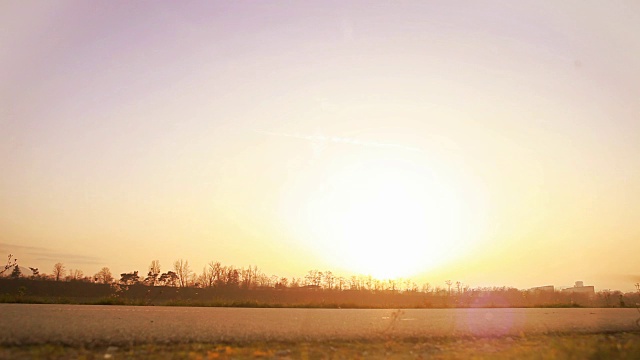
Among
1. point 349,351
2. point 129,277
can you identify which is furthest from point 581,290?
point 349,351

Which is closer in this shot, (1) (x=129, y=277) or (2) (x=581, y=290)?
(1) (x=129, y=277)

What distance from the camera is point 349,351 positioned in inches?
275

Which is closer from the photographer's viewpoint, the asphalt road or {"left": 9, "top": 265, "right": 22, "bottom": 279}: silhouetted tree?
the asphalt road

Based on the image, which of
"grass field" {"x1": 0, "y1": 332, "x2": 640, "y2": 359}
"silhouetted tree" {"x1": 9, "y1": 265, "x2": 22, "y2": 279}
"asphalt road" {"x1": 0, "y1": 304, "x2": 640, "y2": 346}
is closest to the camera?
"grass field" {"x1": 0, "y1": 332, "x2": 640, "y2": 359}

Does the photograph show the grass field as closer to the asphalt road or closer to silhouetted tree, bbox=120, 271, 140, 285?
the asphalt road

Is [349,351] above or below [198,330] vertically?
below

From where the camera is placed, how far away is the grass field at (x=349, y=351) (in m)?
5.61

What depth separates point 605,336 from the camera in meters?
10.9

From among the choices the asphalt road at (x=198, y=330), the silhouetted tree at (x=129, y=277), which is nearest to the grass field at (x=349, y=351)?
the asphalt road at (x=198, y=330)

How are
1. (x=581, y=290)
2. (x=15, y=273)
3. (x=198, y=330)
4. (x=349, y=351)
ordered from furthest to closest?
(x=581, y=290), (x=15, y=273), (x=198, y=330), (x=349, y=351)

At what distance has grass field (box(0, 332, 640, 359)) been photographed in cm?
561

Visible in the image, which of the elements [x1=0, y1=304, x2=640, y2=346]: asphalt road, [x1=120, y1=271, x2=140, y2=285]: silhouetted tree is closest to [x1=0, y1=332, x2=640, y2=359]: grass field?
[x1=0, y1=304, x2=640, y2=346]: asphalt road

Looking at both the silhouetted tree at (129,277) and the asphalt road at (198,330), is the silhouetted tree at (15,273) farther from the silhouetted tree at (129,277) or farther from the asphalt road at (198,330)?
the asphalt road at (198,330)

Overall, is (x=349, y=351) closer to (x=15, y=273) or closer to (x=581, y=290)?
(x=15, y=273)
